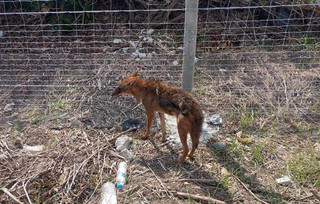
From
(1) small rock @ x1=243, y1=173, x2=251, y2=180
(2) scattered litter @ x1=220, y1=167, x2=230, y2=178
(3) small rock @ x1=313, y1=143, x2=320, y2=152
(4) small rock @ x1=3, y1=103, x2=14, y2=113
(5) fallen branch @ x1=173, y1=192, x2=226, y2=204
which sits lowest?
(5) fallen branch @ x1=173, y1=192, x2=226, y2=204

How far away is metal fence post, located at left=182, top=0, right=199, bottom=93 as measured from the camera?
459 cm

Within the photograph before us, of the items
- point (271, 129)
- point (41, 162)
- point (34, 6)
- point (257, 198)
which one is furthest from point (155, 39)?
point (257, 198)

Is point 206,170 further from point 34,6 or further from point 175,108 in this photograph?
point 34,6

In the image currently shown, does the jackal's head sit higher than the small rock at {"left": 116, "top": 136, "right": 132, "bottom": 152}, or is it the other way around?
the jackal's head

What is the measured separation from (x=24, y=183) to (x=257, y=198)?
293cm

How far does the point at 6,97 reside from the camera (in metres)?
5.82

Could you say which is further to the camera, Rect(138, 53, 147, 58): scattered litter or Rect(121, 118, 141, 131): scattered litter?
Rect(138, 53, 147, 58): scattered litter

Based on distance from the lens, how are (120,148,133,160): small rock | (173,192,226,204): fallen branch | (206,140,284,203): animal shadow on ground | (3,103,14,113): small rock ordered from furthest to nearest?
(3,103,14,113): small rock, (120,148,133,160): small rock, (206,140,284,203): animal shadow on ground, (173,192,226,204): fallen branch

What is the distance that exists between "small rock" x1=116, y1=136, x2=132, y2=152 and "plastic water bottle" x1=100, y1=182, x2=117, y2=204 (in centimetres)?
69

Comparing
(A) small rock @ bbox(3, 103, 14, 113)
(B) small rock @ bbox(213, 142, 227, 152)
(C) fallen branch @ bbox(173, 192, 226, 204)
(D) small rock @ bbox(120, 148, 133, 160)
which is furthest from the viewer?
(A) small rock @ bbox(3, 103, 14, 113)

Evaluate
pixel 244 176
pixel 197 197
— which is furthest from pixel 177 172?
pixel 244 176

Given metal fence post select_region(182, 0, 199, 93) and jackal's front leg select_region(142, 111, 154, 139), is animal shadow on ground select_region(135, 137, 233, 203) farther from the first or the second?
metal fence post select_region(182, 0, 199, 93)

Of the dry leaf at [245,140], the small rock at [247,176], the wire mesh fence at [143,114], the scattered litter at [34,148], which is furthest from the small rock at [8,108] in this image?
the small rock at [247,176]

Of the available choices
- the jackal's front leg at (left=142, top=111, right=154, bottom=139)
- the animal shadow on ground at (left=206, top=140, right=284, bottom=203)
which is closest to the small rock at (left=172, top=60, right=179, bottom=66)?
the jackal's front leg at (left=142, top=111, right=154, bottom=139)
